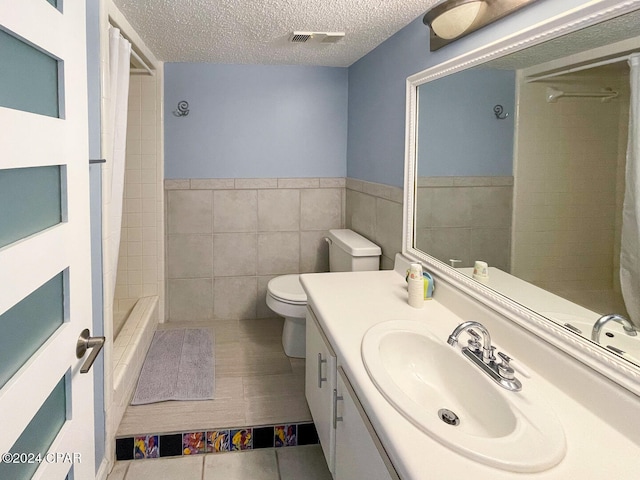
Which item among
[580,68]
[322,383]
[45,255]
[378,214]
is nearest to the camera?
[45,255]

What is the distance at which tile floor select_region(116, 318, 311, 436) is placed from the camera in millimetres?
2291

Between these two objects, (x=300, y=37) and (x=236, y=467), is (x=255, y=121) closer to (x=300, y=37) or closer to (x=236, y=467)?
(x=300, y=37)

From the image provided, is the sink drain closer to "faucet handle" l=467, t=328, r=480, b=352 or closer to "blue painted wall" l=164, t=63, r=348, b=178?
"faucet handle" l=467, t=328, r=480, b=352

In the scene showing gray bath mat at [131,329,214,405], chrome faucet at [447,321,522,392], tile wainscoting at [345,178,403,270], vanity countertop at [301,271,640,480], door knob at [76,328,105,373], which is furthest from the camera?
tile wainscoting at [345,178,403,270]

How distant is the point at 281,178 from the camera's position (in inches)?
144

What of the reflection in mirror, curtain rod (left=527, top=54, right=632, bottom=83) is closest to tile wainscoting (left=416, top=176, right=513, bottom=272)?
the reflection in mirror

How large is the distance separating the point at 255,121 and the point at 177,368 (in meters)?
1.80

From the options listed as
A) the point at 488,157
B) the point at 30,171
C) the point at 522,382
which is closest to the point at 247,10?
the point at 488,157

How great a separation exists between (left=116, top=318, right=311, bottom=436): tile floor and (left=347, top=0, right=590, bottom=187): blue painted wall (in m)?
1.25

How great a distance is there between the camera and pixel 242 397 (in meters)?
2.53

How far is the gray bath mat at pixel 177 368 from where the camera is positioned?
2.53 meters

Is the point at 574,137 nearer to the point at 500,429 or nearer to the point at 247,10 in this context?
the point at 500,429

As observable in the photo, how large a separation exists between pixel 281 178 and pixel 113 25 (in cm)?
163

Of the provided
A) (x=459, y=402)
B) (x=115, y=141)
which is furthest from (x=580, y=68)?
(x=115, y=141)
